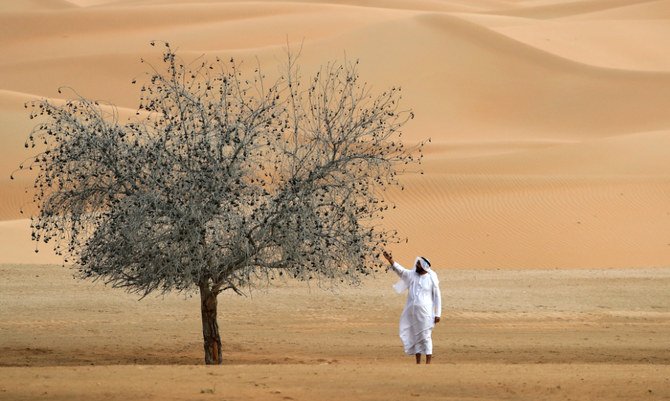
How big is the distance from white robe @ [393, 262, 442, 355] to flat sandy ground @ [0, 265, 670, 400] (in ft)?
1.58

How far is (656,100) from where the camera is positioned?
69188 mm

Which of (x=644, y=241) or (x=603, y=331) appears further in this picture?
(x=644, y=241)

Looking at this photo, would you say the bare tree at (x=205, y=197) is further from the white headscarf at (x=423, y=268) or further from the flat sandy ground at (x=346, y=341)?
the flat sandy ground at (x=346, y=341)

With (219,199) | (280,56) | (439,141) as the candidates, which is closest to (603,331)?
(219,199)

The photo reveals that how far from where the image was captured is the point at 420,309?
54.2 feet

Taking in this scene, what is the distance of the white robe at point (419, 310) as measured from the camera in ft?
54.2

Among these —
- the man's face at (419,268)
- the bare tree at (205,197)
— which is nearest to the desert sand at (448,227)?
the man's face at (419,268)

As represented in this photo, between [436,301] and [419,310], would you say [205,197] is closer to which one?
[419,310]

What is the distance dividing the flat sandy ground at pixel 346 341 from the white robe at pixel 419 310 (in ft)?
1.58

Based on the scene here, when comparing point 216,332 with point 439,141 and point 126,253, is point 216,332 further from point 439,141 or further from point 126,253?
point 439,141

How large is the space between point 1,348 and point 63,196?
11.5ft

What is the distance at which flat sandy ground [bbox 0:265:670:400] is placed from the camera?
12922mm

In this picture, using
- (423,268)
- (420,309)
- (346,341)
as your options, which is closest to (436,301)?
(420,309)

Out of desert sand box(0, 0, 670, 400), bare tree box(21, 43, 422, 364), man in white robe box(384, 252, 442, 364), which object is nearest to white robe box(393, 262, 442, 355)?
man in white robe box(384, 252, 442, 364)
